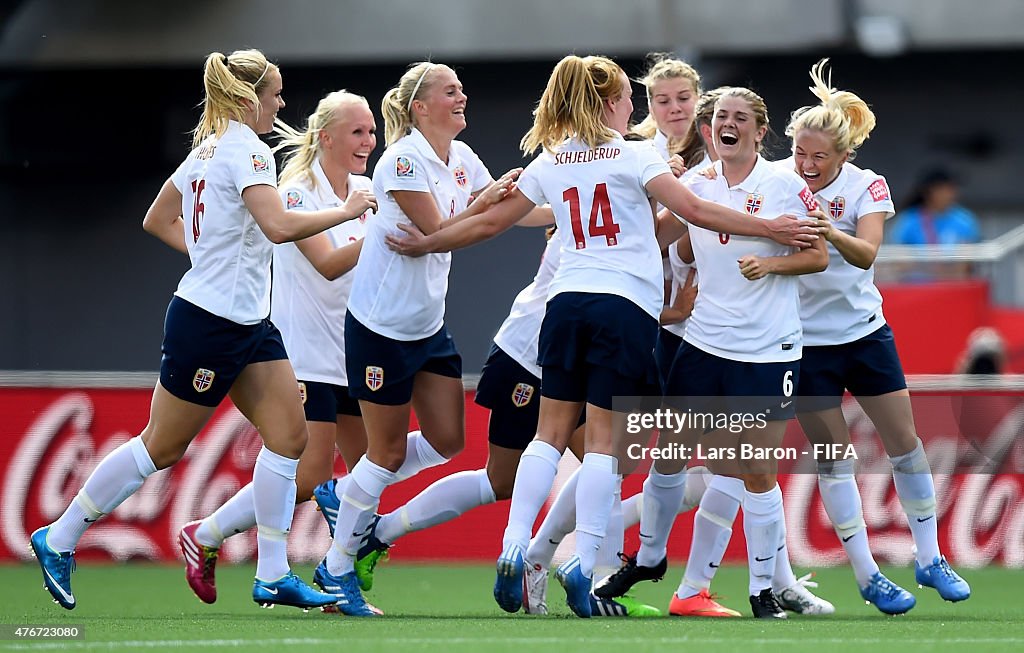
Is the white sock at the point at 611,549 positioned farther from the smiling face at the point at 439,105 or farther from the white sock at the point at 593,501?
the smiling face at the point at 439,105

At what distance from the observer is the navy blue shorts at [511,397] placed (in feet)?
21.9

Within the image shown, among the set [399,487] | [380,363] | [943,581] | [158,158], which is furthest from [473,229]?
[158,158]

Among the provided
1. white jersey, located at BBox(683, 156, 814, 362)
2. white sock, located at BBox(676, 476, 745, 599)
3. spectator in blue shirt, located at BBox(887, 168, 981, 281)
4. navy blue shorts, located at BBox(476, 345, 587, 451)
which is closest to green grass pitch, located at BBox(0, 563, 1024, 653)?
white sock, located at BBox(676, 476, 745, 599)

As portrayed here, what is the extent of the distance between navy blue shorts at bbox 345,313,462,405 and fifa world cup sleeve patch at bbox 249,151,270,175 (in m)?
0.85

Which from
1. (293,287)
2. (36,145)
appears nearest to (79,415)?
(293,287)

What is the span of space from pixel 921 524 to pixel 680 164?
1.82 m

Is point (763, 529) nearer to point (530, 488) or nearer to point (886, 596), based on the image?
point (886, 596)

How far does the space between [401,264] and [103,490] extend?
1.48m

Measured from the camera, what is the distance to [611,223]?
6.02 metres

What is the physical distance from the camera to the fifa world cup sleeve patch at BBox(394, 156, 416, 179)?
6492mm

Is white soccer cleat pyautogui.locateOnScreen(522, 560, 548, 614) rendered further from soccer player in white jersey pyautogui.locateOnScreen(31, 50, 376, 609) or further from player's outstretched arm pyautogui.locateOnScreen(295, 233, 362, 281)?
player's outstretched arm pyautogui.locateOnScreen(295, 233, 362, 281)

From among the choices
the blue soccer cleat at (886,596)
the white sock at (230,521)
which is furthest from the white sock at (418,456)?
the blue soccer cleat at (886,596)

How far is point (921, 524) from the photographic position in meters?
6.72

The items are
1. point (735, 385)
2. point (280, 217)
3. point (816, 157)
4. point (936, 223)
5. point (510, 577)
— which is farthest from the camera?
point (936, 223)
